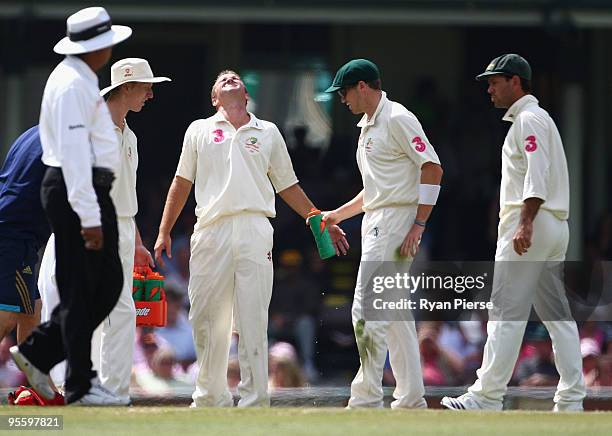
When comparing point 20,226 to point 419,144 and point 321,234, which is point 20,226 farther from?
point 419,144

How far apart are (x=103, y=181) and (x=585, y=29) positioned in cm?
990

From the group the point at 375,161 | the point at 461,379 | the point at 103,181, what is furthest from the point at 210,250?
the point at 461,379

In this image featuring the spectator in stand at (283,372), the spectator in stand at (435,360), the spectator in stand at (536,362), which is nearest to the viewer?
the spectator in stand at (283,372)

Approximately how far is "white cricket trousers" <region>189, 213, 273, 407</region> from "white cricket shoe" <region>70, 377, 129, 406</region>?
1.36 m

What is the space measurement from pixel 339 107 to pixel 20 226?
27.8ft

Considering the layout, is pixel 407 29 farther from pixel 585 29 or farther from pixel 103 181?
pixel 103 181

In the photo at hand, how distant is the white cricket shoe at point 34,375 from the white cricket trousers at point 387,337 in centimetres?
185

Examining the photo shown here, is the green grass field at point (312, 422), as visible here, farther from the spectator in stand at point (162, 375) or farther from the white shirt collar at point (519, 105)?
the spectator in stand at point (162, 375)

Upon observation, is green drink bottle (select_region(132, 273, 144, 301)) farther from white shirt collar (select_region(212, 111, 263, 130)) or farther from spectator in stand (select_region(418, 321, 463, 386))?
spectator in stand (select_region(418, 321, 463, 386))

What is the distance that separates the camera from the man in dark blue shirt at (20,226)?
8.08 meters

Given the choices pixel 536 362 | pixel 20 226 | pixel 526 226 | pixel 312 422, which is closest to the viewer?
pixel 312 422

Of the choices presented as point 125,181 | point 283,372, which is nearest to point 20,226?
point 125,181

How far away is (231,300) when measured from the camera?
894cm

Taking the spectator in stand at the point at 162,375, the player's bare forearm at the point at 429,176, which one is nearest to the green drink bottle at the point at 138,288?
the player's bare forearm at the point at 429,176
